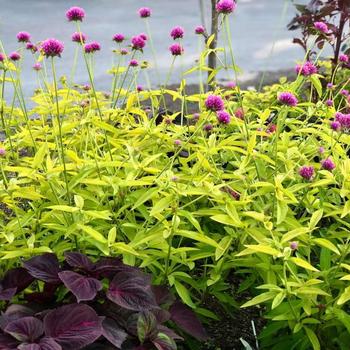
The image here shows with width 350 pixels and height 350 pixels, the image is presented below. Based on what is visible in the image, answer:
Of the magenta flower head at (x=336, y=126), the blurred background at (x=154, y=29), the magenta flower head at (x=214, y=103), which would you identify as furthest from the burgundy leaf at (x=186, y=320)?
the blurred background at (x=154, y=29)

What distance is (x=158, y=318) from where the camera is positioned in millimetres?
1796

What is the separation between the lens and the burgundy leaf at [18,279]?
183 centimetres

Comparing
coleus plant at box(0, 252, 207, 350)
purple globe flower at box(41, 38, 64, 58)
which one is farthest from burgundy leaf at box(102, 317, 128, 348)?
purple globe flower at box(41, 38, 64, 58)

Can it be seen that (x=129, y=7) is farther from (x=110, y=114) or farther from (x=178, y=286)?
(x=178, y=286)

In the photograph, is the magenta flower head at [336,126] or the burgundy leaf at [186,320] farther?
the magenta flower head at [336,126]

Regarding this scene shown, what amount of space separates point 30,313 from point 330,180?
3.07ft

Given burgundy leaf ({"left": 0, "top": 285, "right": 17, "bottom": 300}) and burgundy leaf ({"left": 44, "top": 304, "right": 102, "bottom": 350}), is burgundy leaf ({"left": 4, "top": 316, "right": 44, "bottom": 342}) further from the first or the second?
burgundy leaf ({"left": 0, "top": 285, "right": 17, "bottom": 300})

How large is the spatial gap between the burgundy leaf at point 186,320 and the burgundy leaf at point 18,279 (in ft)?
1.31

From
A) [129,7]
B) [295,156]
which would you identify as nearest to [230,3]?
[295,156]

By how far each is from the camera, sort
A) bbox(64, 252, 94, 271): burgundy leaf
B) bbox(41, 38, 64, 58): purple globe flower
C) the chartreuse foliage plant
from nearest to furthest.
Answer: bbox(64, 252, 94, 271): burgundy leaf < the chartreuse foliage plant < bbox(41, 38, 64, 58): purple globe flower

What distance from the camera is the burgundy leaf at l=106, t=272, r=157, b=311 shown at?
1735 mm

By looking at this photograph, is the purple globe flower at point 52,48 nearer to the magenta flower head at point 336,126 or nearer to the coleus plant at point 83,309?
the coleus plant at point 83,309

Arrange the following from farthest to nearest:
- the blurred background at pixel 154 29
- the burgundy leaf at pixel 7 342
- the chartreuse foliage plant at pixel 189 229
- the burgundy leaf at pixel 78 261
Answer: the blurred background at pixel 154 29 → the chartreuse foliage plant at pixel 189 229 → the burgundy leaf at pixel 78 261 → the burgundy leaf at pixel 7 342

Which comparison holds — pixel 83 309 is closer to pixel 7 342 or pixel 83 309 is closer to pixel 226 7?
pixel 7 342
